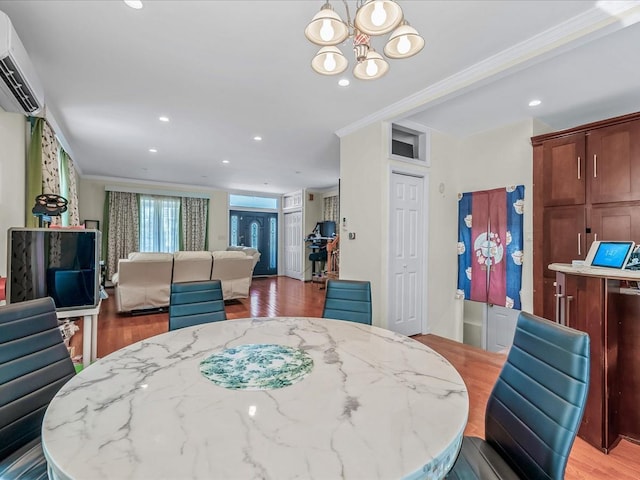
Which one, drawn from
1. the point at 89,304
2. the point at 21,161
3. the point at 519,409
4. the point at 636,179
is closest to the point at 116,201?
the point at 21,161

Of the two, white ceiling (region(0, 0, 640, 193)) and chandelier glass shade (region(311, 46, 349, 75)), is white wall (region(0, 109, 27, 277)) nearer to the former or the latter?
white ceiling (region(0, 0, 640, 193))

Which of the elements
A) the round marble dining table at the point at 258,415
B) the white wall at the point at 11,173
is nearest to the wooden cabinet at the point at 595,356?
the round marble dining table at the point at 258,415

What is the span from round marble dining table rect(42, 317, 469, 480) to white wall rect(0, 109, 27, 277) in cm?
238

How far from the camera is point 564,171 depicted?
9.96 ft

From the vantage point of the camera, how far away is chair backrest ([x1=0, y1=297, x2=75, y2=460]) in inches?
42.1

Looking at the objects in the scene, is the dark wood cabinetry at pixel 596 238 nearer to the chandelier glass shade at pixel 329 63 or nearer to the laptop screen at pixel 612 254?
the laptop screen at pixel 612 254

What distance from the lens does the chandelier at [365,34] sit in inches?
52.2

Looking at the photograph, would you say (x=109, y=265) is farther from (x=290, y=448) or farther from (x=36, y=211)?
(x=290, y=448)

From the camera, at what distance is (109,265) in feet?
23.2

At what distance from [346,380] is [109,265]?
7.81 metres

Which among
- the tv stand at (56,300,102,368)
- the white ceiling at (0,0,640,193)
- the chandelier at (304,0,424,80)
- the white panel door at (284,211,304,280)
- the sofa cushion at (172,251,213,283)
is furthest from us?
the white panel door at (284,211,304,280)

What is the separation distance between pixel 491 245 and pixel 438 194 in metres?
0.91

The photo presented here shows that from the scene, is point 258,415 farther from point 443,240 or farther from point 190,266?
point 190,266

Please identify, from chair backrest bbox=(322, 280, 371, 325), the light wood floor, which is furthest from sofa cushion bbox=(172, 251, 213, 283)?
chair backrest bbox=(322, 280, 371, 325)
